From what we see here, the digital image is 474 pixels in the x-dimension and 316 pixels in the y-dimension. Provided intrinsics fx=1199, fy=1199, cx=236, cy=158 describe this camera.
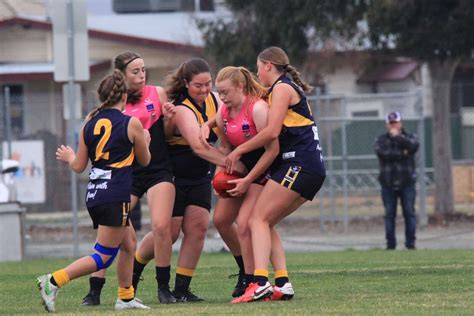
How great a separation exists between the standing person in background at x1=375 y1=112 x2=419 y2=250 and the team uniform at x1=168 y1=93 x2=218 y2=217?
A: 8.27 m

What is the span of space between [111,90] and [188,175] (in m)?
1.31

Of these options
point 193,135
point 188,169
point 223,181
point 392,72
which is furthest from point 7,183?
point 392,72

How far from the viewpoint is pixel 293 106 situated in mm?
9078

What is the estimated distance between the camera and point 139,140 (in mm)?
8625

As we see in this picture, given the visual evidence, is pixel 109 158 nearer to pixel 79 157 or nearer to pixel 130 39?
pixel 79 157

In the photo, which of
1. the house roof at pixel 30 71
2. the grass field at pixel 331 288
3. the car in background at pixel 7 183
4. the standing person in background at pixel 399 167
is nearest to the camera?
the grass field at pixel 331 288

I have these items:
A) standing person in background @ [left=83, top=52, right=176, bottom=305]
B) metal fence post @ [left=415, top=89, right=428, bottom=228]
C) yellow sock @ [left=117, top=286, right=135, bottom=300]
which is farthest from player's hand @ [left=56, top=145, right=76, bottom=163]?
metal fence post @ [left=415, top=89, right=428, bottom=228]

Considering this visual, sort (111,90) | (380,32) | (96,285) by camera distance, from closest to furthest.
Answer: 1. (111,90)
2. (96,285)
3. (380,32)

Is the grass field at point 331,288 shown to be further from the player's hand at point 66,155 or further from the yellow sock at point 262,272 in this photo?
the player's hand at point 66,155

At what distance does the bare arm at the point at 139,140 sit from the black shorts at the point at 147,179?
723 millimetres

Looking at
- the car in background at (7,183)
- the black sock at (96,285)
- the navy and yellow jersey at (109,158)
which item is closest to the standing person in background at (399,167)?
the car in background at (7,183)

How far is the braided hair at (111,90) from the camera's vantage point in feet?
28.4

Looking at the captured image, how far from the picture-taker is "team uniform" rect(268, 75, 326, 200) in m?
9.05

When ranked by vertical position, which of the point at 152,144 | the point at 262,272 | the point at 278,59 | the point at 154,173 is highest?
the point at 278,59
